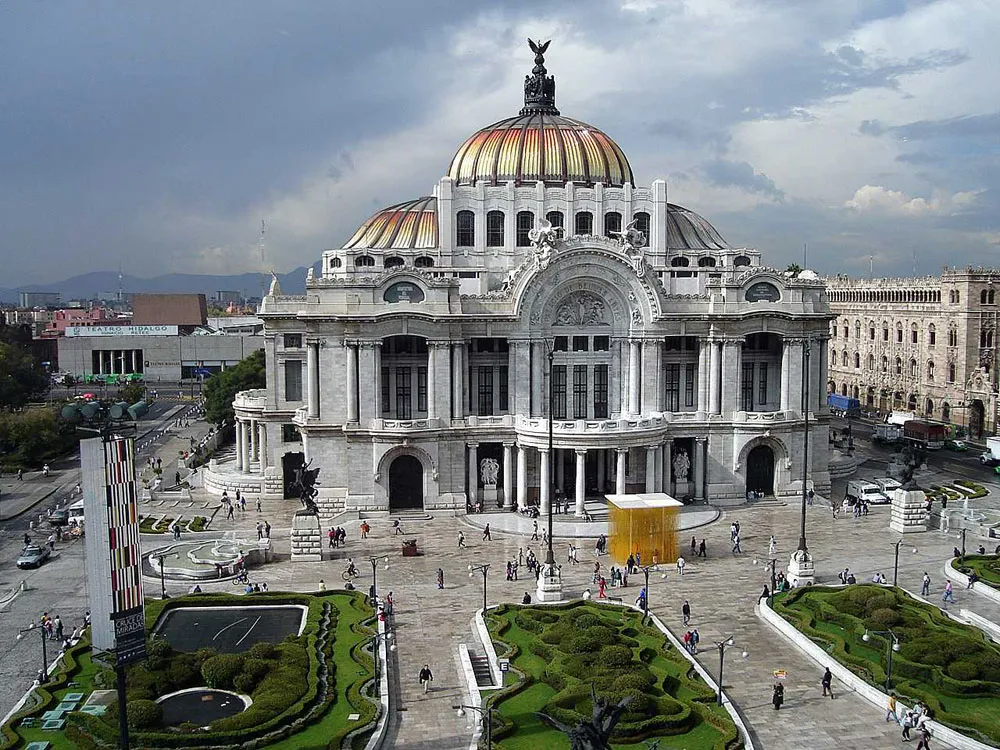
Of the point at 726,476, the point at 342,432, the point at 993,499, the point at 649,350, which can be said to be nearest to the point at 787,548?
the point at 726,476

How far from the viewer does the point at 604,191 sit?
82.8 m

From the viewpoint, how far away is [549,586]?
50.7 metres

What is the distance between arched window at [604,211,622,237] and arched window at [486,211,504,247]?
9048 millimetres

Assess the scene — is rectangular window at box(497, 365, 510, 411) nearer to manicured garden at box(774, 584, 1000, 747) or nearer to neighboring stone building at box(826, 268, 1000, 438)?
manicured garden at box(774, 584, 1000, 747)

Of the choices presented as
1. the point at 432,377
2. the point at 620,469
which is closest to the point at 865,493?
the point at 620,469

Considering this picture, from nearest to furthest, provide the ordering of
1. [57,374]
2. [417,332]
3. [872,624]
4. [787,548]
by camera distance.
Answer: [872,624] < [787,548] < [417,332] < [57,374]

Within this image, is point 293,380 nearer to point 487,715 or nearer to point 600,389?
point 600,389

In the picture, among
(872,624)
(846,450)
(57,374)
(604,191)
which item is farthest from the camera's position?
(57,374)

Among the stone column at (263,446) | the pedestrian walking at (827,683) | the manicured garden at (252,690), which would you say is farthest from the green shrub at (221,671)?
the stone column at (263,446)

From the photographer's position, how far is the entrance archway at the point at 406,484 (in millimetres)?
72750

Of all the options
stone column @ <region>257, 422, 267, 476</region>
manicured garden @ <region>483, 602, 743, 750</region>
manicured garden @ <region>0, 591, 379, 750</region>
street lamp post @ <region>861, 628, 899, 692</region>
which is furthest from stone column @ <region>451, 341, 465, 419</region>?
street lamp post @ <region>861, 628, 899, 692</region>

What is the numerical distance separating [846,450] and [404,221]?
4943cm

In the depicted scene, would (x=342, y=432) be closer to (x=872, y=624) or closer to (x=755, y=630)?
(x=755, y=630)

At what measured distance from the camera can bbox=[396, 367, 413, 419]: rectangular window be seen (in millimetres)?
74625
